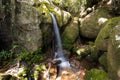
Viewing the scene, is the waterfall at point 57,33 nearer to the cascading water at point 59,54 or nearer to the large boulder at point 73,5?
the cascading water at point 59,54

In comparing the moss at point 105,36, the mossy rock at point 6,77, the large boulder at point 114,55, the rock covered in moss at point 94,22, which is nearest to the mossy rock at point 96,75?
the large boulder at point 114,55

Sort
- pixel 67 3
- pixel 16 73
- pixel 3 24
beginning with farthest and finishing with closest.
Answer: pixel 67 3 → pixel 3 24 → pixel 16 73

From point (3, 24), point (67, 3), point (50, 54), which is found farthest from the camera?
point (67, 3)

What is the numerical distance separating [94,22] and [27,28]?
13.0 feet

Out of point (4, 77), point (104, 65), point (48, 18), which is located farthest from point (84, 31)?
point (4, 77)

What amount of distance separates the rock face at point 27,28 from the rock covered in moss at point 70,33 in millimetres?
1939

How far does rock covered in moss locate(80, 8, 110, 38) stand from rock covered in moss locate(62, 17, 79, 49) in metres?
0.40

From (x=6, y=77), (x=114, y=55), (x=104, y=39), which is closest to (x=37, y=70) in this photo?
(x=6, y=77)

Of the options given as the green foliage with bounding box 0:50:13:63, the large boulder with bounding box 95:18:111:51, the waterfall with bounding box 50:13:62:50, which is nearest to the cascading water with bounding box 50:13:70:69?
the waterfall with bounding box 50:13:62:50

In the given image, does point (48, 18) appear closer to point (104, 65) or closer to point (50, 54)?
point (50, 54)

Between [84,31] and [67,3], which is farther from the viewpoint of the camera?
[67,3]

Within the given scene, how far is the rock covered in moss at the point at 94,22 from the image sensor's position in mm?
9969

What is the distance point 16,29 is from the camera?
9.01 m

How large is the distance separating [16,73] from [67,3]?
726cm
